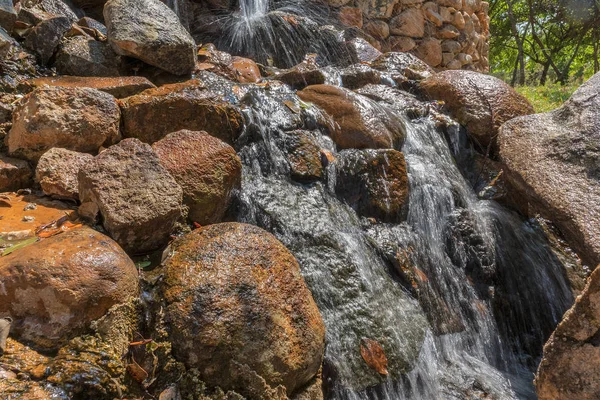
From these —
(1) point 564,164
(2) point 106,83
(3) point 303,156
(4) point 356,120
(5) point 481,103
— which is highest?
(5) point 481,103

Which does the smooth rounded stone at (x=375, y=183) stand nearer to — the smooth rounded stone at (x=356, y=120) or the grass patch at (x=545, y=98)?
the smooth rounded stone at (x=356, y=120)

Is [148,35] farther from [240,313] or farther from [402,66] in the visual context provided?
[402,66]

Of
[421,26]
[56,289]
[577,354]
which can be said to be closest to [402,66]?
[421,26]

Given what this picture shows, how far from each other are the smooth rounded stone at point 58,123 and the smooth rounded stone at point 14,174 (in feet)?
0.19

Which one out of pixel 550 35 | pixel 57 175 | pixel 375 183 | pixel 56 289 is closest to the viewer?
pixel 56 289

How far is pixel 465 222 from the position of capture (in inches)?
149

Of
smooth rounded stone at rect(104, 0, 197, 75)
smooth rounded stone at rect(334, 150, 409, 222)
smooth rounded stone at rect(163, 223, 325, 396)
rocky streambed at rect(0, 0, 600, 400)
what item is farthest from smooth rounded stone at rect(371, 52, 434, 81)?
smooth rounded stone at rect(163, 223, 325, 396)

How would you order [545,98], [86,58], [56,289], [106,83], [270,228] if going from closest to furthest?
1. [56,289]
2. [270,228]
3. [106,83]
4. [86,58]
5. [545,98]

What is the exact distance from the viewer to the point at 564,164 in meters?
3.48

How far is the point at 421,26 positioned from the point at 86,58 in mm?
6101

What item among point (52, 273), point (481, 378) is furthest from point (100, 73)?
point (481, 378)

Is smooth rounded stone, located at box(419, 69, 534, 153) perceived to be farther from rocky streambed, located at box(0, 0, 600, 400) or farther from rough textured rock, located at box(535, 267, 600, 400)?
rough textured rock, located at box(535, 267, 600, 400)

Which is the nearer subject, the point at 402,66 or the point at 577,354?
the point at 577,354

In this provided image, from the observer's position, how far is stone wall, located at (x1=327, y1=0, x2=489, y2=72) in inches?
294
